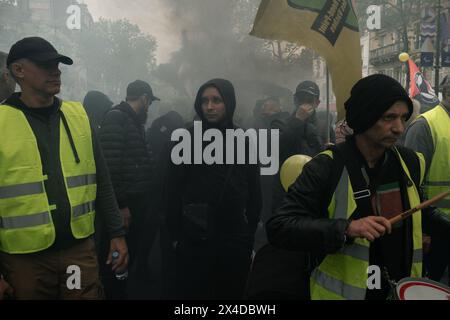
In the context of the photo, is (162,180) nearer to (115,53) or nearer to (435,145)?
(115,53)

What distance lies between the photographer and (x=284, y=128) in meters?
2.86

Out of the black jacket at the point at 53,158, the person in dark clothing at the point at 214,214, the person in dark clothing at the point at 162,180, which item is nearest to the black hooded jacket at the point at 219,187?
the person in dark clothing at the point at 214,214

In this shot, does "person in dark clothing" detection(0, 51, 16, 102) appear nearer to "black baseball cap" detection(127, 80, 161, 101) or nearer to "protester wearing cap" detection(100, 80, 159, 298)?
"protester wearing cap" detection(100, 80, 159, 298)

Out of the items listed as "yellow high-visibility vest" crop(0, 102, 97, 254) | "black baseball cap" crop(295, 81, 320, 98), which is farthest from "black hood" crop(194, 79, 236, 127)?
"yellow high-visibility vest" crop(0, 102, 97, 254)

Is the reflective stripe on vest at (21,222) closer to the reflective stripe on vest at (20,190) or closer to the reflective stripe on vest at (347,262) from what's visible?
the reflective stripe on vest at (20,190)

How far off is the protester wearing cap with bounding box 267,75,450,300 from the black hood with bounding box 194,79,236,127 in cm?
105

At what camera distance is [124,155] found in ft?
9.96

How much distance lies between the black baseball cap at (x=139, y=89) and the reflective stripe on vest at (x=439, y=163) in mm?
1898

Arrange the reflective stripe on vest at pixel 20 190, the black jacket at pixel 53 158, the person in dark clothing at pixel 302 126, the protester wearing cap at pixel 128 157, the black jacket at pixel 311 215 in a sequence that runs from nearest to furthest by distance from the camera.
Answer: the black jacket at pixel 311 215 → the reflective stripe on vest at pixel 20 190 → the black jacket at pixel 53 158 → the person in dark clothing at pixel 302 126 → the protester wearing cap at pixel 128 157

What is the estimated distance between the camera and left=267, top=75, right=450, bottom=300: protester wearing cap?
169 cm

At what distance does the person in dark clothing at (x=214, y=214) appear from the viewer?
2.77 meters
